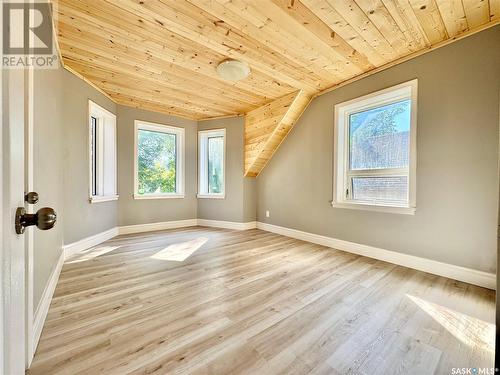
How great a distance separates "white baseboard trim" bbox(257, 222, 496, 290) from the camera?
2.02 m

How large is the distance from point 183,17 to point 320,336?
2.67 m

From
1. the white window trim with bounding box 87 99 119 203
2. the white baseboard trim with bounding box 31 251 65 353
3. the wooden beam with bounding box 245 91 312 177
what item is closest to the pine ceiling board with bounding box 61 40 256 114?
the wooden beam with bounding box 245 91 312 177

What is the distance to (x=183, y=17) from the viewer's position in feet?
6.21

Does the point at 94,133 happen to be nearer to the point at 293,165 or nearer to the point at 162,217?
the point at 162,217

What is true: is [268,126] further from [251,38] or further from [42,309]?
[42,309]

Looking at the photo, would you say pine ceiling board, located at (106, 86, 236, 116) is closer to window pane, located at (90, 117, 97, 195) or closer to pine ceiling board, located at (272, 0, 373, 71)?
window pane, located at (90, 117, 97, 195)

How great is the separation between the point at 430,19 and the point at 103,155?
4.48 meters

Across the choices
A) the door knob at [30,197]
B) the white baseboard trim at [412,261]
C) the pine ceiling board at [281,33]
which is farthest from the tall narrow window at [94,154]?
the white baseboard trim at [412,261]

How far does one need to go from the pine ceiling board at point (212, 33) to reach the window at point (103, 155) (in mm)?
2137

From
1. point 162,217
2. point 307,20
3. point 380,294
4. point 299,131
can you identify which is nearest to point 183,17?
point 307,20

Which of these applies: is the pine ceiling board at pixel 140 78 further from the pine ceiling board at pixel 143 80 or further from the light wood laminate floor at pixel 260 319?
the light wood laminate floor at pixel 260 319

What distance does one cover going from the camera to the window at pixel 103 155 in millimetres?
3496

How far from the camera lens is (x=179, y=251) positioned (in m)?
3.03

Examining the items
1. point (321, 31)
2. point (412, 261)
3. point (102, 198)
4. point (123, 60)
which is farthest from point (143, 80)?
point (412, 261)
